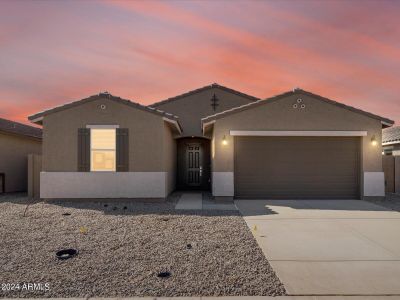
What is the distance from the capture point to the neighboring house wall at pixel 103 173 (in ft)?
36.4

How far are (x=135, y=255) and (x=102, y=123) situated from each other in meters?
7.08

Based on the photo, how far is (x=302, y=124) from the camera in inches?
457

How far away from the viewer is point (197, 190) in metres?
16.2

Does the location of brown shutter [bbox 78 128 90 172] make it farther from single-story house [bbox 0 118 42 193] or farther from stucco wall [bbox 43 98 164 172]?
single-story house [bbox 0 118 42 193]

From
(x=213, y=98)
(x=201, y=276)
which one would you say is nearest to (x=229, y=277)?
(x=201, y=276)

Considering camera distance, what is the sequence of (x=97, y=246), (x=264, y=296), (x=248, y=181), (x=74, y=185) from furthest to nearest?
1. (x=248, y=181)
2. (x=74, y=185)
3. (x=97, y=246)
4. (x=264, y=296)

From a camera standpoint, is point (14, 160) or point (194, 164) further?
point (194, 164)

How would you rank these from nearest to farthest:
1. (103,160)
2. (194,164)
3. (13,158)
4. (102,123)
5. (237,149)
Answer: (102,123)
(103,160)
(237,149)
(13,158)
(194,164)

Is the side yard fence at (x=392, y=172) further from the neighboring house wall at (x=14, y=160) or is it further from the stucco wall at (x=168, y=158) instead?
the neighboring house wall at (x=14, y=160)

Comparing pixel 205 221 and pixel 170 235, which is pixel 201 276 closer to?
pixel 170 235

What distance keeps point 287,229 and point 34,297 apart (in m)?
5.30

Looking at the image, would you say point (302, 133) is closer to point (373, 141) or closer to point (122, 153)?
point (373, 141)

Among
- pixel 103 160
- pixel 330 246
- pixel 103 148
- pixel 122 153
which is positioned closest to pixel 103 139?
pixel 103 148

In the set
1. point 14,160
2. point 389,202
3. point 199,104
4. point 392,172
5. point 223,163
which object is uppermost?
point 199,104
